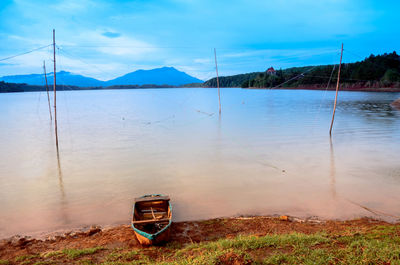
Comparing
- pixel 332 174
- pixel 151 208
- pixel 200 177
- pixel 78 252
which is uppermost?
pixel 151 208

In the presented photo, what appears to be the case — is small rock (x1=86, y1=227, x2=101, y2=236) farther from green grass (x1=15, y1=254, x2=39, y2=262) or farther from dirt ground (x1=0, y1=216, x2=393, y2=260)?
green grass (x1=15, y1=254, x2=39, y2=262)

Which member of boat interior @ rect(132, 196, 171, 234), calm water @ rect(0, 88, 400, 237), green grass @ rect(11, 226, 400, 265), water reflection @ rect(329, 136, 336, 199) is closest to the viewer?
green grass @ rect(11, 226, 400, 265)

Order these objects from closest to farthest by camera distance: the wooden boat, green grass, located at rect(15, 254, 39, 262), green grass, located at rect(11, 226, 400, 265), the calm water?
green grass, located at rect(11, 226, 400, 265), green grass, located at rect(15, 254, 39, 262), the wooden boat, the calm water

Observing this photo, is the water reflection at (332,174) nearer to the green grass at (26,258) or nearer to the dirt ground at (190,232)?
the dirt ground at (190,232)

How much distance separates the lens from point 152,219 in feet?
26.5

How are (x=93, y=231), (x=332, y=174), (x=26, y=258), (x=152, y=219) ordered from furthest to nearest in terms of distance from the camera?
(x=332, y=174) < (x=93, y=231) < (x=152, y=219) < (x=26, y=258)

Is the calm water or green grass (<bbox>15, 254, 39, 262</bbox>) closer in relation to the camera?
green grass (<bbox>15, 254, 39, 262</bbox>)

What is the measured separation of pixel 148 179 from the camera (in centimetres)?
1409

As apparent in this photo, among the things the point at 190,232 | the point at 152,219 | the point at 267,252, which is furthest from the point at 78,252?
the point at 267,252

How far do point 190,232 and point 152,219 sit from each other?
3.96ft

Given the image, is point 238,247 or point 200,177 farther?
point 200,177

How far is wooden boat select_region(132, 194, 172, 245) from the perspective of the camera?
7.17 metres

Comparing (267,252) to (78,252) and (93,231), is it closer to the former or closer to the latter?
(78,252)

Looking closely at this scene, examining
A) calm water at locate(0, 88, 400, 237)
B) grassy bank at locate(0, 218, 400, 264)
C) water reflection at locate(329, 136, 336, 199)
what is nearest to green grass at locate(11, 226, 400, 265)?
grassy bank at locate(0, 218, 400, 264)
